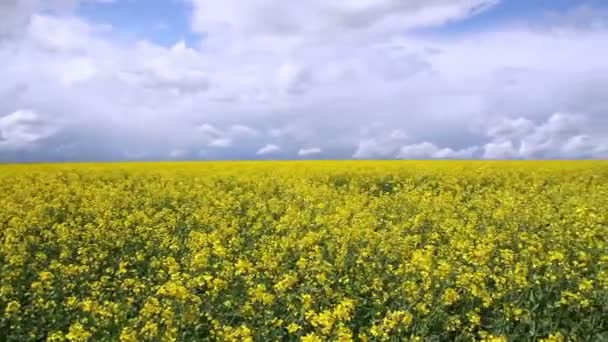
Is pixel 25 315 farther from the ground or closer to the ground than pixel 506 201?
closer to the ground

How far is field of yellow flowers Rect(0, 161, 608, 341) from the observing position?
7.05m

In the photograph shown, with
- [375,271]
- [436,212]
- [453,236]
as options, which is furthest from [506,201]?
[375,271]

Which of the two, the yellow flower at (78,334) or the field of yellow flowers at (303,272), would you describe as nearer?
the yellow flower at (78,334)

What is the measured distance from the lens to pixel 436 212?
544 inches

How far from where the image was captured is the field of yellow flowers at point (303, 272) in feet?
23.1

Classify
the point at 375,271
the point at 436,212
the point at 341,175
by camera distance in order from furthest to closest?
1. the point at 341,175
2. the point at 436,212
3. the point at 375,271

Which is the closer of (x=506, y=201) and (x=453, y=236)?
(x=453, y=236)

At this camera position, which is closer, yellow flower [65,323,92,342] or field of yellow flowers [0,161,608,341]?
yellow flower [65,323,92,342]

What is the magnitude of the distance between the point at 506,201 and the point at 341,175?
10.9 m

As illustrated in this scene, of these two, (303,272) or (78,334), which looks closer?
(78,334)

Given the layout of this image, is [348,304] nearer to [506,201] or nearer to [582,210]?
[582,210]

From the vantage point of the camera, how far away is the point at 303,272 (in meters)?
8.70

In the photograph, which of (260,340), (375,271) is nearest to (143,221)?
(375,271)

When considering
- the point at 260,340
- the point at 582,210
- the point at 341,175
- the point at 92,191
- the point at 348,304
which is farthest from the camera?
the point at 341,175
